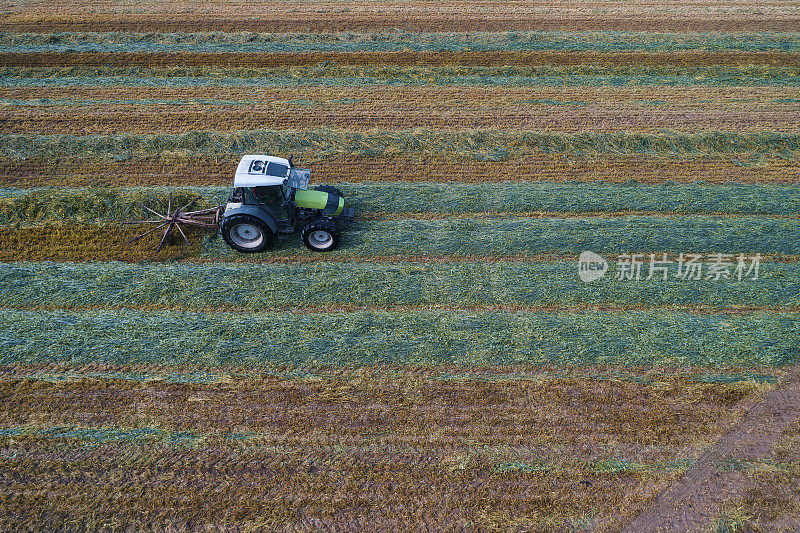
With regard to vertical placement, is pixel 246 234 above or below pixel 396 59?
below

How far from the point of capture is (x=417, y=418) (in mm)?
8625

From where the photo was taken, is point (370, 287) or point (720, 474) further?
point (370, 287)

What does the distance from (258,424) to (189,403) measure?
1240 millimetres

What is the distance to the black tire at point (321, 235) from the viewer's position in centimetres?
1120

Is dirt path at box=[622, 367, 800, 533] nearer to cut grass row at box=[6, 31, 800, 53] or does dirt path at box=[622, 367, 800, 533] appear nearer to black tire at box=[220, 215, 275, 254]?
black tire at box=[220, 215, 275, 254]

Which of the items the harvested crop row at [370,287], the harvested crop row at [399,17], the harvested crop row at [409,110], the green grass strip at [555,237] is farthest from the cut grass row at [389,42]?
the harvested crop row at [370,287]

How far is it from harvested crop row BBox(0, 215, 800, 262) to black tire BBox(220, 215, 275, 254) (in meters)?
0.23

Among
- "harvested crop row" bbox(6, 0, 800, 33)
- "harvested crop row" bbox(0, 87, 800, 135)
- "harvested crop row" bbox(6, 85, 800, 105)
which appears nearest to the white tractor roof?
"harvested crop row" bbox(0, 87, 800, 135)

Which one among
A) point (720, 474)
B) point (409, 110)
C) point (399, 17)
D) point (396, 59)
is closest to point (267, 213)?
point (409, 110)

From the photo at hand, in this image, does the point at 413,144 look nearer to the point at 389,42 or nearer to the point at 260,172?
the point at 260,172

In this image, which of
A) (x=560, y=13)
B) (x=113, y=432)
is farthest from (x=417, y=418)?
(x=560, y=13)

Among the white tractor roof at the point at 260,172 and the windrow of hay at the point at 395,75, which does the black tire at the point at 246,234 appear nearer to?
the white tractor roof at the point at 260,172

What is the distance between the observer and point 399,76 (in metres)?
18.7

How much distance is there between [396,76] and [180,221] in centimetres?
998
